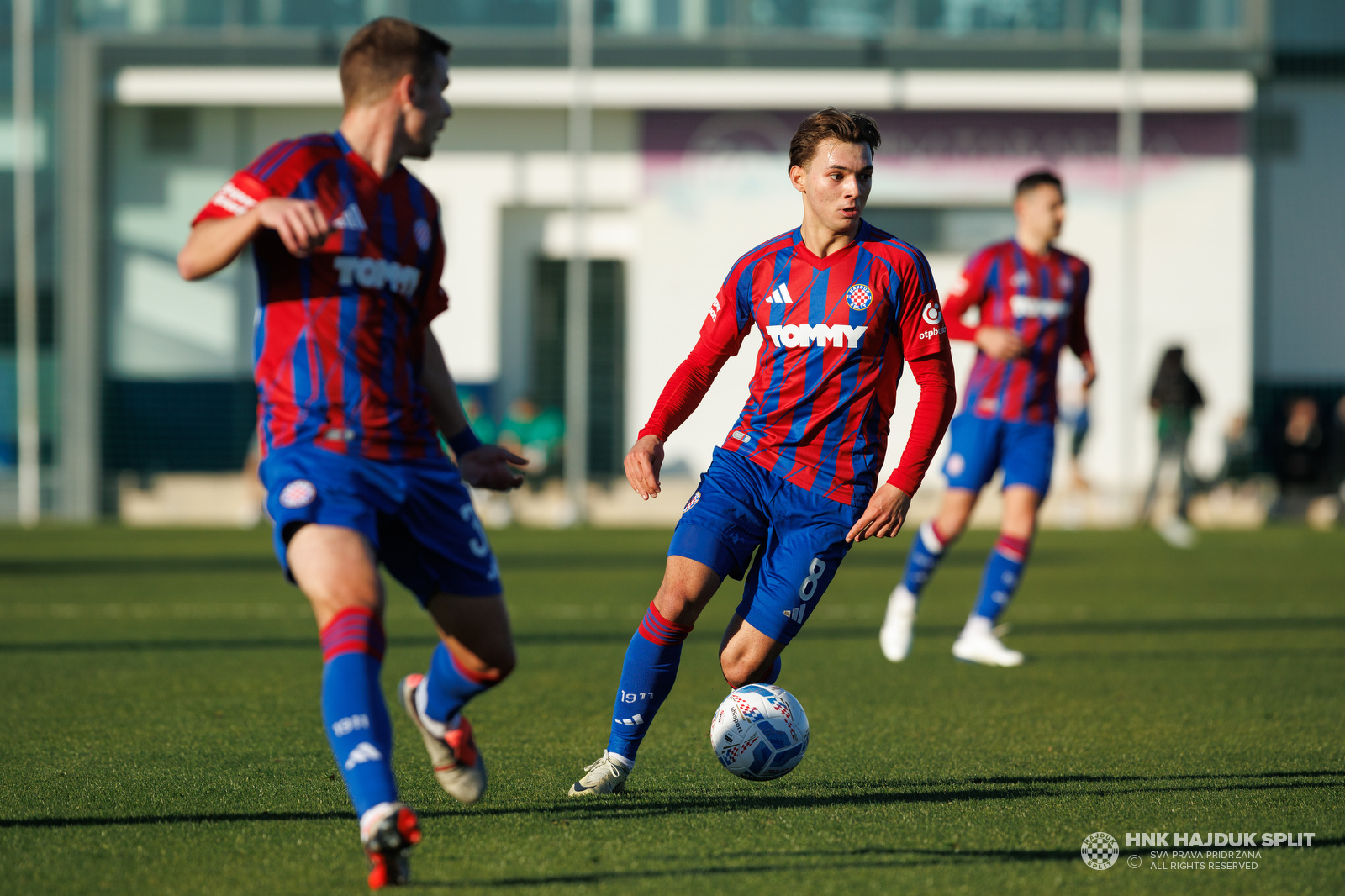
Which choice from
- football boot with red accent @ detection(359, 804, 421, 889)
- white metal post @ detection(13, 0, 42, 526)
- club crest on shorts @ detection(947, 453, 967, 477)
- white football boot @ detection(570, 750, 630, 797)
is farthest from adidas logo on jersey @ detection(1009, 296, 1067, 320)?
white metal post @ detection(13, 0, 42, 526)

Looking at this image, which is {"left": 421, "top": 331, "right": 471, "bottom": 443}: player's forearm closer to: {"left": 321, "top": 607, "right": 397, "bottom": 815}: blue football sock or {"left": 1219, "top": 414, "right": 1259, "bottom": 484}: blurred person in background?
{"left": 321, "top": 607, "right": 397, "bottom": 815}: blue football sock

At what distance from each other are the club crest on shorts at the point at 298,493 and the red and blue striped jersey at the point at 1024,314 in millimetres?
4590

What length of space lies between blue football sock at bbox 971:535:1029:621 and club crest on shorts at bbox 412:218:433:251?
445 cm

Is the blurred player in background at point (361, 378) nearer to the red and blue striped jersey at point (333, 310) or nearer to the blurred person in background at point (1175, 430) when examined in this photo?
the red and blue striped jersey at point (333, 310)

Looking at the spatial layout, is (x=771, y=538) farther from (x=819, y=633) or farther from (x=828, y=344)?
(x=819, y=633)

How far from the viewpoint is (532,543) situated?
15438 mm

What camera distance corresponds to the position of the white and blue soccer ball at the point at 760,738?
169 inches

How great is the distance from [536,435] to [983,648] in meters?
12.5

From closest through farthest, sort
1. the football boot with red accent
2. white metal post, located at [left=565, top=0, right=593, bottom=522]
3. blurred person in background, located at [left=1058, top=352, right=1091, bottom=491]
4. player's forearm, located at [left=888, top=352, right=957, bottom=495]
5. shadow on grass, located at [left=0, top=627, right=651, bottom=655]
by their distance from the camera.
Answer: the football boot with red accent < player's forearm, located at [left=888, top=352, right=957, bottom=495] < shadow on grass, located at [left=0, top=627, right=651, bottom=655] < blurred person in background, located at [left=1058, top=352, right=1091, bottom=491] < white metal post, located at [left=565, top=0, right=593, bottom=522]

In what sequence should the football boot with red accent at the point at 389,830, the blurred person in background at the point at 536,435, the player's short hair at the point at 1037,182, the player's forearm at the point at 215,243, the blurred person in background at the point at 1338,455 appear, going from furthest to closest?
the blurred person in background at the point at 536,435
the blurred person in background at the point at 1338,455
the player's short hair at the point at 1037,182
the player's forearm at the point at 215,243
the football boot with red accent at the point at 389,830

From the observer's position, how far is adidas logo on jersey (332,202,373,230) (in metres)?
3.37

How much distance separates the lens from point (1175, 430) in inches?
720

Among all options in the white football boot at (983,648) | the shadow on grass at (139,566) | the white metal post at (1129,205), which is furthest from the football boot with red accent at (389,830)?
the white metal post at (1129,205)

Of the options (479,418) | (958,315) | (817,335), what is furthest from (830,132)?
(479,418)
